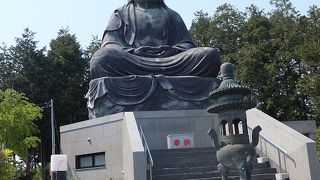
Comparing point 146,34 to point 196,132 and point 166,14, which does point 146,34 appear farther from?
point 196,132

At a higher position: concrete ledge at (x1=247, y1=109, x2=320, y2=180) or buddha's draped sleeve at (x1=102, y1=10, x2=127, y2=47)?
buddha's draped sleeve at (x1=102, y1=10, x2=127, y2=47)

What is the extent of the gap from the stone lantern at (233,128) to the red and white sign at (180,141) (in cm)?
439

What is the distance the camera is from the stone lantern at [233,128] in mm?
7841

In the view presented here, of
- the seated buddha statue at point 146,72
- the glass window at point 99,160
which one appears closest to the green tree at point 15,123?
the seated buddha statue at point 146,72

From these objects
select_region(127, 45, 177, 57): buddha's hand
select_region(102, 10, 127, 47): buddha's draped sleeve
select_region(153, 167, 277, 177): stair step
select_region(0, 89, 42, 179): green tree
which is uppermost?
select_region(102, 10, 127, 47): buddha's draped sleeve

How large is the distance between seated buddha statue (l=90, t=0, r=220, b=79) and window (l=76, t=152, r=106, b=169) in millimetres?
2554

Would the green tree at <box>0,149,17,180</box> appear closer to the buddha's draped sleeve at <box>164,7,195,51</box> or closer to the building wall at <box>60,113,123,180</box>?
the building wall at <box>60,113,123,180</box>

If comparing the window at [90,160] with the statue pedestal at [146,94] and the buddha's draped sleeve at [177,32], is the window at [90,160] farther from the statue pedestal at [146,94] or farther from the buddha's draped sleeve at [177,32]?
the buddha's draped sleeve at [177,32]

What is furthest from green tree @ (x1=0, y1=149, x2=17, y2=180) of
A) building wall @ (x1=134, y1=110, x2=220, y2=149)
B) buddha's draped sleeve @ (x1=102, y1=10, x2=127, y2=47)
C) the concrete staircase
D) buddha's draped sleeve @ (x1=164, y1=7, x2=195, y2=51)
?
buddha's draped sleeve @ (x1=164, y1=7, x2=195, y2=51)

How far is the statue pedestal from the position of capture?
1396cm

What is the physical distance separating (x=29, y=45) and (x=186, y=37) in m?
14.3

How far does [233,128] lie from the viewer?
331 inches

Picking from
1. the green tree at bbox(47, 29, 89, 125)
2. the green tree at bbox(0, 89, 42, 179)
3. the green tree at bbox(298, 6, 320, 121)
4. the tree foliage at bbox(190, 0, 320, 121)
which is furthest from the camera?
the green tree at bbox(47, 29, 89, 125)

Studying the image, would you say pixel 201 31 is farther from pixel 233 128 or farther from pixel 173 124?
pixel 233 128
